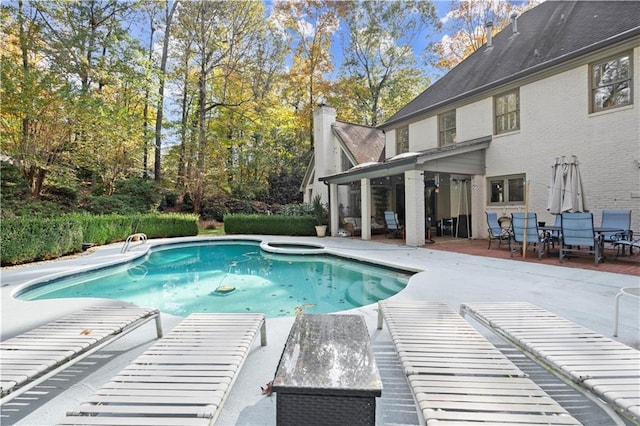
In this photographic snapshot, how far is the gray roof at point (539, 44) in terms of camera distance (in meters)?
8.96

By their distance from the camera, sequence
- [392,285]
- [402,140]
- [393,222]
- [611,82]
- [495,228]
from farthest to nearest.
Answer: [402,140]
[393,222]
[495,228]
[611,82]
[392,285]

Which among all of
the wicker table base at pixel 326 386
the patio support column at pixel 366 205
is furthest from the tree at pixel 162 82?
the wicker table base at pixel 326 386

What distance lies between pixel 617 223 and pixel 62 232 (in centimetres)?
1619

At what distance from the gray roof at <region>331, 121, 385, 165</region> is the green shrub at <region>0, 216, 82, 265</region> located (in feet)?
41.3

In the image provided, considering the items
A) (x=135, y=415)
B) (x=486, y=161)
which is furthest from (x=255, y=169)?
(x=135, y=415)

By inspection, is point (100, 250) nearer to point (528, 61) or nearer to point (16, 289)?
point (16, 289)

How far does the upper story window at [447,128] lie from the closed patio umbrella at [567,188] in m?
5.35

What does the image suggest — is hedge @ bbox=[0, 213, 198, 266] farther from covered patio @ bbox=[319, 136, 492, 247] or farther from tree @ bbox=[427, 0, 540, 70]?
tree @ bbox=[427, 0, 540, 70]

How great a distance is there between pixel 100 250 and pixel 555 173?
15154mm

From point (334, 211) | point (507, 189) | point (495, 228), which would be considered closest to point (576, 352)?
point (495, 228)

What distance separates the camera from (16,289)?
19.7 feet

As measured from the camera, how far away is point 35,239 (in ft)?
29.1

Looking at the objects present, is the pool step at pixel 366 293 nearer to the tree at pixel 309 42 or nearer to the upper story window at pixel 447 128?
the upper story window at pixel 447 128

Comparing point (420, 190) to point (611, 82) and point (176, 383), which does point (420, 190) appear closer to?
point (611, 82)
